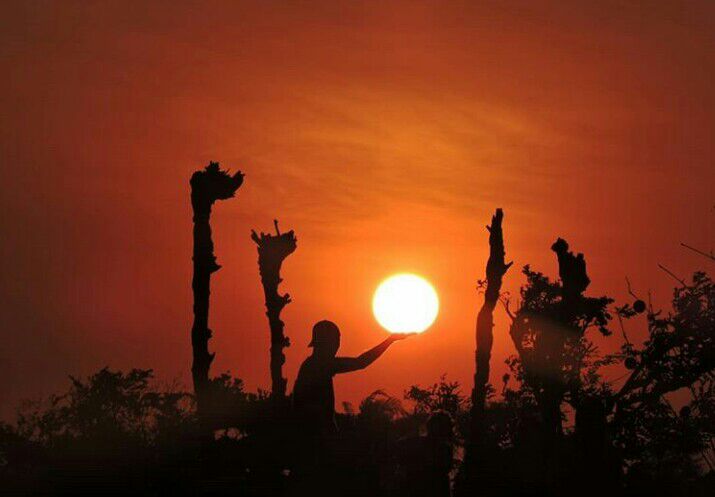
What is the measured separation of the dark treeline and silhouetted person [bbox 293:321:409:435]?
0.11m

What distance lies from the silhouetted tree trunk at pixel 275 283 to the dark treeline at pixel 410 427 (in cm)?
5

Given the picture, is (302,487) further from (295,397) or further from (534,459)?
(534,459)

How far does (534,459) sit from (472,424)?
3.94m

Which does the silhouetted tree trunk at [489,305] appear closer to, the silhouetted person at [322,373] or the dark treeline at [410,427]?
the dark treeline at [410,427]

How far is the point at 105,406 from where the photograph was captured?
89.1ft

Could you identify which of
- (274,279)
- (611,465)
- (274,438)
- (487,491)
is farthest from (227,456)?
(274,279)

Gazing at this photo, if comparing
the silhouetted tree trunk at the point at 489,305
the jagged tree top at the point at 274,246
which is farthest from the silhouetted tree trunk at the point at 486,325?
the jagged tree top at the point at 274,246

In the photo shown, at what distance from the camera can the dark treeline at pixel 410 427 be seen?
17156mm

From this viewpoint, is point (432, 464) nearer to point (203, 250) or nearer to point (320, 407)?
point (320, 407)

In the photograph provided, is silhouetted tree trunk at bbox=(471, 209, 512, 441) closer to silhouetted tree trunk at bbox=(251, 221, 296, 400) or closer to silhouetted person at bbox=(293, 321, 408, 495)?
silhouetted tree trunk at bbox=(251, 221, 296, 400)

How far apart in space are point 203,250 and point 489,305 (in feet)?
29.2

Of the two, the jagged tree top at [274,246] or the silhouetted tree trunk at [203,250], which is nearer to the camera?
the silhouetted tree trunk at [203,250]

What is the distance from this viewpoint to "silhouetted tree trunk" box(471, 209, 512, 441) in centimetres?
2955

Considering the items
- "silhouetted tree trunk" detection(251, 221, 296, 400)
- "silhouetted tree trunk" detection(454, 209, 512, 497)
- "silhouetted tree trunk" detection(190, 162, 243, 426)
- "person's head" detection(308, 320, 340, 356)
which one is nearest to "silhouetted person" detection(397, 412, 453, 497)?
"person's head" detection(308, 320, 340, 356)
